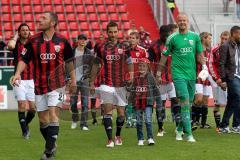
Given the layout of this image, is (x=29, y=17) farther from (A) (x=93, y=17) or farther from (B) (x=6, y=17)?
(A) (x=93, y=17)

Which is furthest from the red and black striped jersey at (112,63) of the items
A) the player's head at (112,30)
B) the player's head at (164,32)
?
the player's head at (164,32)

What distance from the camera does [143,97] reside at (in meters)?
12.5

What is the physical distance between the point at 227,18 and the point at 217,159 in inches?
767

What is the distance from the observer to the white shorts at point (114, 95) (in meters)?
12.2

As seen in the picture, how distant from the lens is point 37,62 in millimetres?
10539

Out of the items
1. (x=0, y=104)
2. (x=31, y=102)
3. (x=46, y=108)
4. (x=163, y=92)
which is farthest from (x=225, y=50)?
(x=0, y=104)

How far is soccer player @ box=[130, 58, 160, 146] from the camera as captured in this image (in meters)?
12.4

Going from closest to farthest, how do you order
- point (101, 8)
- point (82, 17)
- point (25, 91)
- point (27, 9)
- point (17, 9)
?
point (25, 91), point (17, 9), point (27, 9), point (82, 17), point (101, 8)

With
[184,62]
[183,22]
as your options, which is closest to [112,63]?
[184,62]

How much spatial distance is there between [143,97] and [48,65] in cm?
246

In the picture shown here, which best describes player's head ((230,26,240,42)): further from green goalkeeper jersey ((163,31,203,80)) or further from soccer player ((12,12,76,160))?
soccer player ((12,12,76,160))

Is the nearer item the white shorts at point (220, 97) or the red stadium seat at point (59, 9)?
the white shorts at point (220, 97)

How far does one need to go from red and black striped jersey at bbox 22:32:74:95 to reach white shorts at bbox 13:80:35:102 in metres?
3.60

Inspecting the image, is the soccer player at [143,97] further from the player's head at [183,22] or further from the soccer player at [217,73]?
the soccer player at [217,73]
